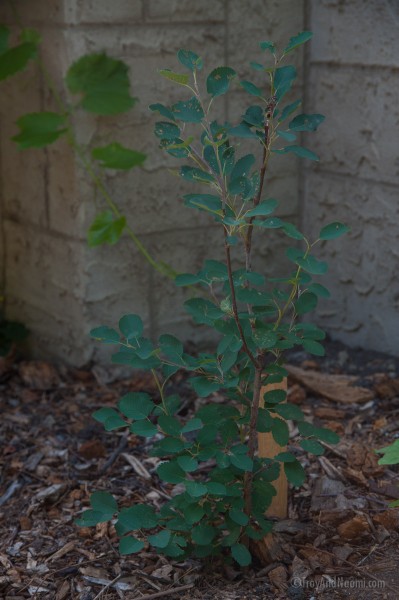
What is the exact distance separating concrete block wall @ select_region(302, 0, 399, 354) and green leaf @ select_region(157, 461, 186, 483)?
123cm

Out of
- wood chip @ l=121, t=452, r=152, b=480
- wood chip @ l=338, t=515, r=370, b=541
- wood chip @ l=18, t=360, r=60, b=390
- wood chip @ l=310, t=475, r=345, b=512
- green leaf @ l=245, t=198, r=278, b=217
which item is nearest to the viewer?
green leaf @ l=245, t=198, r=278, b=217

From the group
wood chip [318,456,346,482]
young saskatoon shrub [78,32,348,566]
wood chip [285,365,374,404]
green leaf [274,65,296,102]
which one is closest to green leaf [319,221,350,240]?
young saskatoon shrub [78,32,348,566]

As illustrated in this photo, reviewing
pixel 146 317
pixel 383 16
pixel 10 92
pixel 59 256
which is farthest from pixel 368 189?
pixel 10 92

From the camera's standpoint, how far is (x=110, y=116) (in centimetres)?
261

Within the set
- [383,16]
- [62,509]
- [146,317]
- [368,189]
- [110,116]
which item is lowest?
[62,509]

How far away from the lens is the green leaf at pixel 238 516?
1648 millimetres

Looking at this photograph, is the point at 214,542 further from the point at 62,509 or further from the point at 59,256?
the point at 59,256

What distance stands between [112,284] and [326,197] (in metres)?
0.72

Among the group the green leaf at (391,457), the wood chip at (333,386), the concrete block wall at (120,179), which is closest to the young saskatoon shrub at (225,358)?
the green leaf at (391,457)

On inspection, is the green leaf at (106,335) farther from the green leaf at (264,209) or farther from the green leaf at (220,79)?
the green leaf at (220,79)

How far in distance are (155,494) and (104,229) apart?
81 centimetres

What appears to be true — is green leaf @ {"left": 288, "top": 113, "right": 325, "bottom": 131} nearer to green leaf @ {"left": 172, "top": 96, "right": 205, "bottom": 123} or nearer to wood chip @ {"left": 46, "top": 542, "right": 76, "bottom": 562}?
green leaf @ {"left": 172, "top": 96, "right": 205, "bottom": 123}

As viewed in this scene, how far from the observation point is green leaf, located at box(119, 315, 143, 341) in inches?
65.9

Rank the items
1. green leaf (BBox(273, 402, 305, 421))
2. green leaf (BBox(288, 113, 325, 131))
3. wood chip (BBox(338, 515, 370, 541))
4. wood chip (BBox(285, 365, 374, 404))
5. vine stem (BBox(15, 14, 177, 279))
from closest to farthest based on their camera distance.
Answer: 1. green leaf (BBox(288, 113, 325, 131))
2. green leaf (BBox(273, 402, 305, 421))
3. wood chip (BBox(338, 515, 370, 541))
4. wood chip (BBox(285, 365, 374, 404))
5. vine stem (BBox(15, 14, 177, 279))
